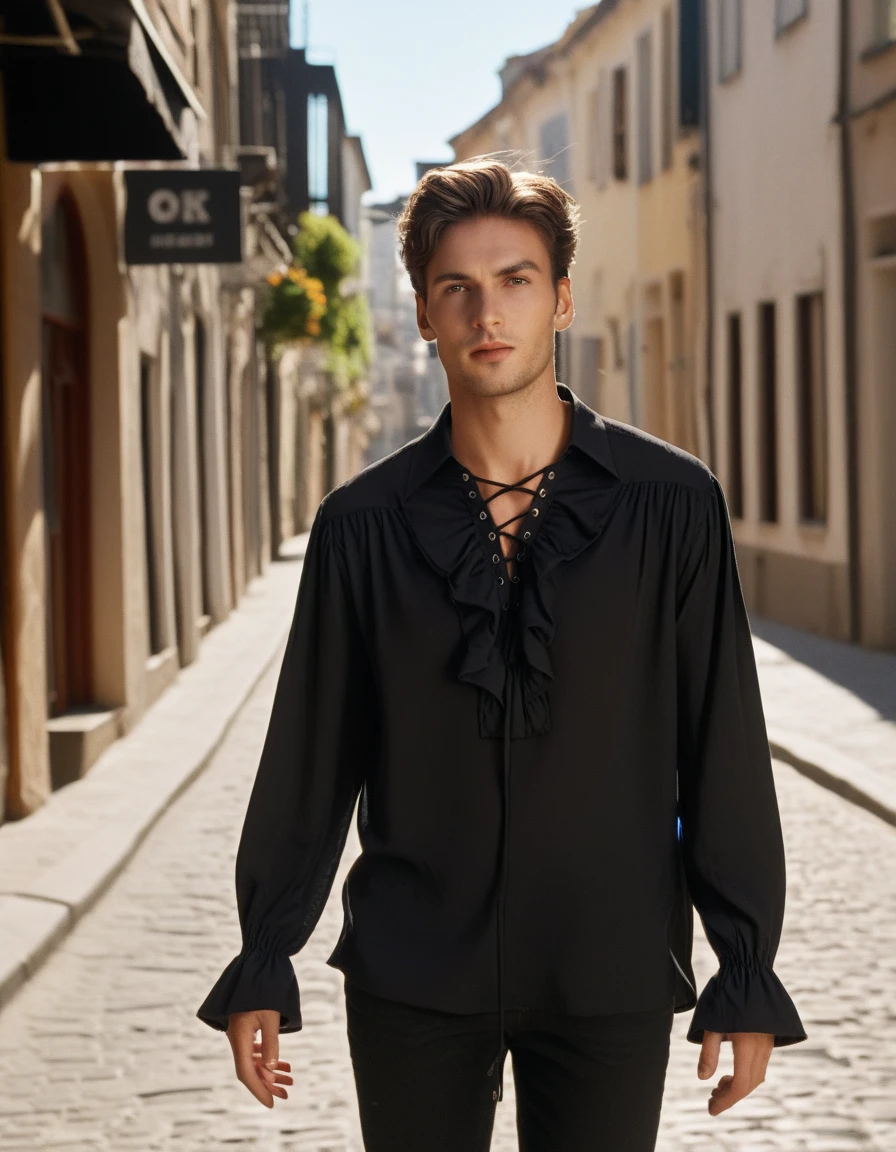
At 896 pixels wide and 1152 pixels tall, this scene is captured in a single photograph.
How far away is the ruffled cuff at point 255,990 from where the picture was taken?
261 centimetres

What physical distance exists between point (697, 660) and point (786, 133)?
58.9 feet

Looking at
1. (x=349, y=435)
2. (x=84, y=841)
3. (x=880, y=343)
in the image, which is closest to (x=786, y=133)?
(x=880, y=343)

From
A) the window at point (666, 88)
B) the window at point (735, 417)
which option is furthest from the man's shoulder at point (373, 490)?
the window at point (666, 88)

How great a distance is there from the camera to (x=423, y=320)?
2.70 meters

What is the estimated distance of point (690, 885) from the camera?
103 inches

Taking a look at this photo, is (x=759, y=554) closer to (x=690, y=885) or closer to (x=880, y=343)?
(x=880, y=343)

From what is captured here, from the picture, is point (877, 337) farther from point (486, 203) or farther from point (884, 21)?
point (486, 203)

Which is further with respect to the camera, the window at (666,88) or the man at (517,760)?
the window at (666,88)

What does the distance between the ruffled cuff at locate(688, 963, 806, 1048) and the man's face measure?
788 mm

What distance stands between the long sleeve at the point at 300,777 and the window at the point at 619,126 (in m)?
27.7

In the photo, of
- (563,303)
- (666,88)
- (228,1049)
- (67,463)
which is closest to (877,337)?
(67,463)

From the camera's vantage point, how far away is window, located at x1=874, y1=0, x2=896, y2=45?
54.7 feet

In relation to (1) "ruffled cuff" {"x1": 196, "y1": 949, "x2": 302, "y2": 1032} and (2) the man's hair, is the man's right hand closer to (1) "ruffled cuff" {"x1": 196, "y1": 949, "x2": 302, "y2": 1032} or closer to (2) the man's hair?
(1) "ruffled cuff" {"x1": 196, "y1": 949, "x2": 302, "y2": 1032}

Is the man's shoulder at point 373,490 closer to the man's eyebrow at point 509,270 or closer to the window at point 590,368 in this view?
the man's eyebrow at point 509,270
